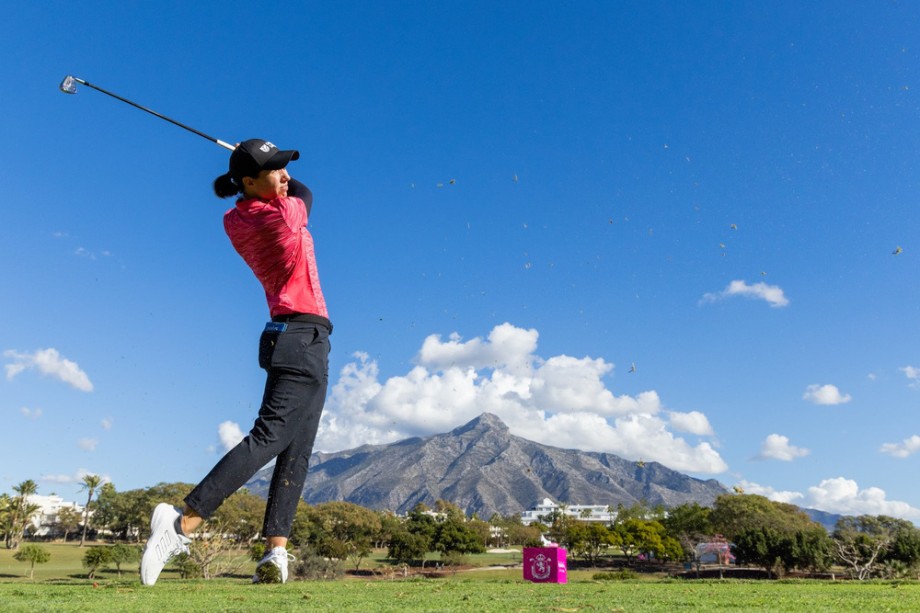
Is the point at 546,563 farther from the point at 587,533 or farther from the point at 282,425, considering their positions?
the point at 587,533

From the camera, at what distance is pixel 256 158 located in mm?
4387

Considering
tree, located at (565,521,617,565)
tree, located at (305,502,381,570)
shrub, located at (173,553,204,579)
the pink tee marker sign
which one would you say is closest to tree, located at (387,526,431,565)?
tree, located at (305,502,381,570)

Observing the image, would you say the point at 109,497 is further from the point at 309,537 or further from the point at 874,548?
the point at 874,548

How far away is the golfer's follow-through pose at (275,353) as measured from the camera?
4.23m

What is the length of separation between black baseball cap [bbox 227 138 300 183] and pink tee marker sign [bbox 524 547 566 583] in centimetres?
2723

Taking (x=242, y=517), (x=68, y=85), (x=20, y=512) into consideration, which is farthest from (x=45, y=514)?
(x=68, y=85)

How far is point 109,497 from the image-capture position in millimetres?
125312

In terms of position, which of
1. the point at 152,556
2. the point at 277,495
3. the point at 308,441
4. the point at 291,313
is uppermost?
the point at 291,313

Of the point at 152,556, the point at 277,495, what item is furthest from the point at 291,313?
the point at 152,556

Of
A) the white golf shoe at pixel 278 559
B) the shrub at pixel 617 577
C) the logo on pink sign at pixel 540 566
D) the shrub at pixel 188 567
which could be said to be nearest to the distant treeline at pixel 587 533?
the shrub at pixel 188 567

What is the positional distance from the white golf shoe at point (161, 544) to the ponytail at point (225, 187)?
89.0 inches

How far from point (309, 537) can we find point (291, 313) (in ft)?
298

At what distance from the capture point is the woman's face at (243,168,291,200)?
14.7 feet

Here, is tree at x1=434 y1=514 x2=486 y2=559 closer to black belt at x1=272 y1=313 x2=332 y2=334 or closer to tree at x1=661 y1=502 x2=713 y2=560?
tree at x1=661 y1=502 x2=713 y2=560
